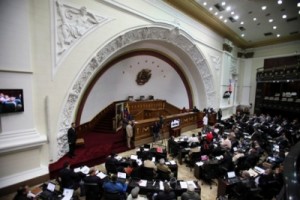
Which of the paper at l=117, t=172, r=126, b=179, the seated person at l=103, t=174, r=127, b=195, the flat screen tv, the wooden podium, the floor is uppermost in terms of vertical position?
the flat screen tv

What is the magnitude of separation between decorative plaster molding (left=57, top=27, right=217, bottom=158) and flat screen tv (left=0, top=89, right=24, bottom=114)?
4.58ft

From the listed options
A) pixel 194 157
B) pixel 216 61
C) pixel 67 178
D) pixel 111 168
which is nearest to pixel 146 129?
pixel 194 157

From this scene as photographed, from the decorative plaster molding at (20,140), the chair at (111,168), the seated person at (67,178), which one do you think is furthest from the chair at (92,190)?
the decorative plaster molding at (20,140)

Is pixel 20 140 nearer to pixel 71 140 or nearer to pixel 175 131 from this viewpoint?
pixel 71 140

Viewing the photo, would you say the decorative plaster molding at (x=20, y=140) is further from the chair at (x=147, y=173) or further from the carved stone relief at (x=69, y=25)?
the chair at (x=147, y=173)

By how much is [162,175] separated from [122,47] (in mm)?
5964

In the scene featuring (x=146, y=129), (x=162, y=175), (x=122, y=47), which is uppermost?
(x=122, y=47)

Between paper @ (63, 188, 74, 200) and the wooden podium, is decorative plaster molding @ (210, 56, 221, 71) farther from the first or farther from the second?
paper @ (63, 188, 74, 200)

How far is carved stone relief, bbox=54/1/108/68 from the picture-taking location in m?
5.76

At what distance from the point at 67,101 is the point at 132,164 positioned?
10.6 ft

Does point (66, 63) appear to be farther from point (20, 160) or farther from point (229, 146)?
point (229, 146)

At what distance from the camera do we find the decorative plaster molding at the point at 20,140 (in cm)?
472

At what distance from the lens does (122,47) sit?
27.4 ft

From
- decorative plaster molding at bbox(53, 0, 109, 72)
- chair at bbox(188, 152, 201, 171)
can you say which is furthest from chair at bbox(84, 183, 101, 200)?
decorative plaster molding at bbox(53, 0, 109, 72)
